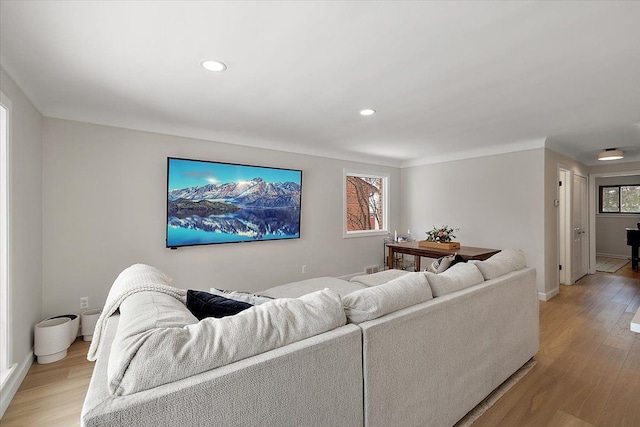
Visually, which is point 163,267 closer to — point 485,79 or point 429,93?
point 429,93

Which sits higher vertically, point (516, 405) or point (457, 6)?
point (457, 6)

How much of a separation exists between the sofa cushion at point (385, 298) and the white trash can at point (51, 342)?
2.66 metres

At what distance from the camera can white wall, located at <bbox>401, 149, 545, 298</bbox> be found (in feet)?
14.0

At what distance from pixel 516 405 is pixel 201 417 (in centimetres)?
208

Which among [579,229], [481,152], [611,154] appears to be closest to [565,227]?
[579,229]

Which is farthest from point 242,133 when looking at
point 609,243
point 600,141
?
point 609,243

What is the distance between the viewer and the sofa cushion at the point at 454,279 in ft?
5.96

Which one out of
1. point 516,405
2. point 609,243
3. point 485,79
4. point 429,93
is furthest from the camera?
point 609,243

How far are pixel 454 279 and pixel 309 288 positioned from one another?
136 centimetres

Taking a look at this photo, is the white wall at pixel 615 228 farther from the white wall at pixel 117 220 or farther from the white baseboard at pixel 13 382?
the white baseboard at pixel 13 382

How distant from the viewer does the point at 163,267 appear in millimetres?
3443

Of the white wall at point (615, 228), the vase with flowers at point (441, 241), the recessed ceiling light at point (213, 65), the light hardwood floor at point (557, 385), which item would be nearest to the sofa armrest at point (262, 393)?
the light hardwood floor at point (557, 385)

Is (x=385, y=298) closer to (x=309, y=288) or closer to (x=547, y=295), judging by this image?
(x=309, y=288)

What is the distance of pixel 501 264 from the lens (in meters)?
2.37
